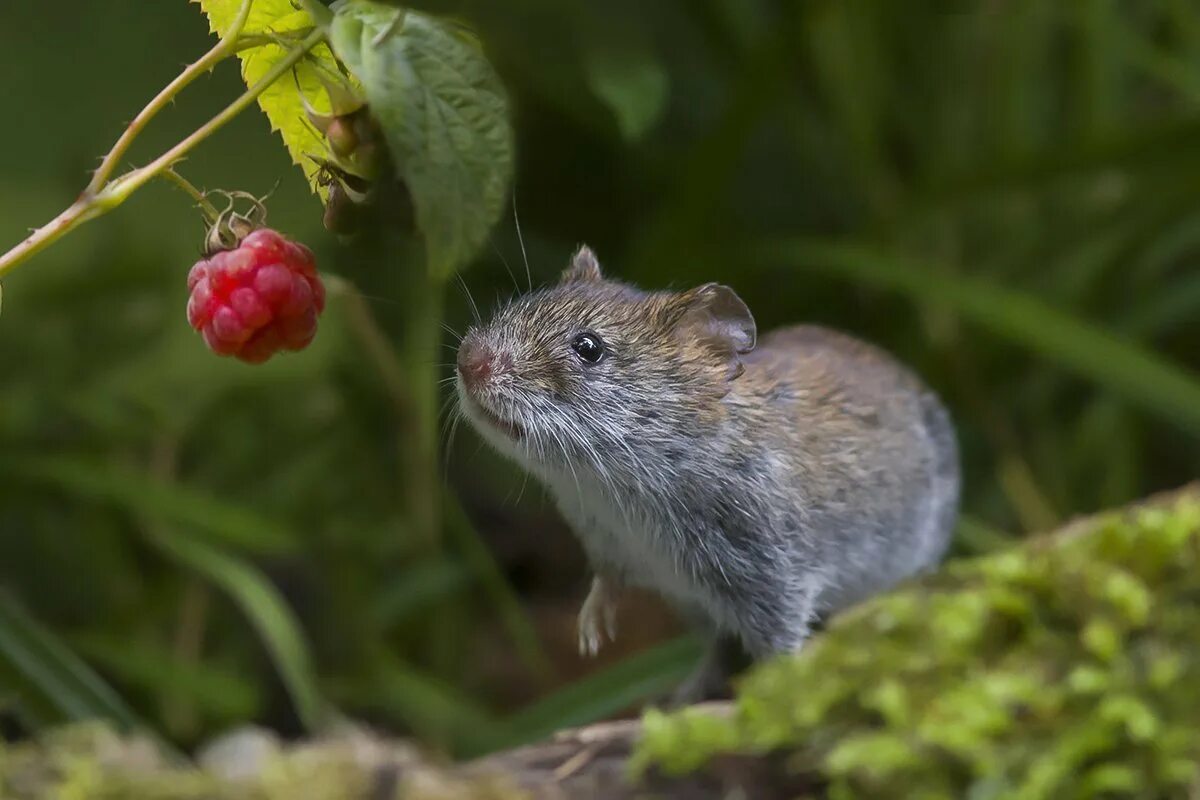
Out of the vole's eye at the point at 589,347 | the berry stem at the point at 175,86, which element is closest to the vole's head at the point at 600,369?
the vole's eye at the point at 589,347

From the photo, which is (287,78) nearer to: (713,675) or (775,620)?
(775,620)

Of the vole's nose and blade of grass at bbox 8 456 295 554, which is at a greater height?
the vole's nose

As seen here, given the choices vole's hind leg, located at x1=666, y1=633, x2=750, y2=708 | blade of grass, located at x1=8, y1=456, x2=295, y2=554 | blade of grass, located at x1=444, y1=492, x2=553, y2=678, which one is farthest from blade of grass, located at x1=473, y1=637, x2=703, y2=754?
blade of grass, located at x1=8, y1=456, x2=295, y2=554

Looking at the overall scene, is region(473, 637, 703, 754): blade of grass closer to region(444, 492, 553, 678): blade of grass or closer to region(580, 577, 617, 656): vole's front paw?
region(580, 577, 617, 656): vole's front paw

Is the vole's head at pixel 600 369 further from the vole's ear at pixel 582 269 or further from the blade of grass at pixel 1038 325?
the blade of grass at pixel 1038 325

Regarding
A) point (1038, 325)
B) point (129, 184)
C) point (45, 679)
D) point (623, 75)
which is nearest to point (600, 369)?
point (623, 75)
